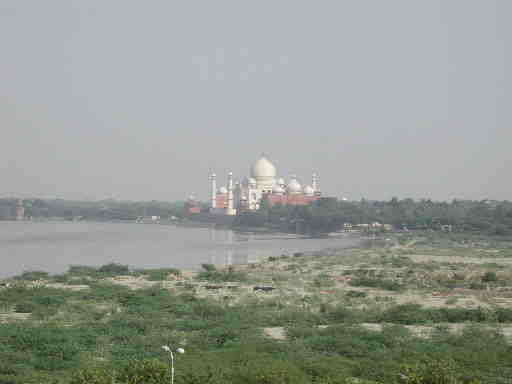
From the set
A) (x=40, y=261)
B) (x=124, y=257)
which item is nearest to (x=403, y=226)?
(x=124, y=257)

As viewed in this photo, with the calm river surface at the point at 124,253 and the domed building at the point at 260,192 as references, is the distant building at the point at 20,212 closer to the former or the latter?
the domed building at the point at 260,192

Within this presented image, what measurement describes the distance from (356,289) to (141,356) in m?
10.1

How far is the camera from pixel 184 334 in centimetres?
1014

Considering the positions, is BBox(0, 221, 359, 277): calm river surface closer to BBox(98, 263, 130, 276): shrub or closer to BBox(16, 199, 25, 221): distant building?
BBox(98, 263, 130, 276): shrub

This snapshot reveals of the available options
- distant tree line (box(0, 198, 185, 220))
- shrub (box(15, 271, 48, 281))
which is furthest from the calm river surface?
distant tree line (box(0, 198, 185, 220))

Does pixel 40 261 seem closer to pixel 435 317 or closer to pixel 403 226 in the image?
pixel 435 317

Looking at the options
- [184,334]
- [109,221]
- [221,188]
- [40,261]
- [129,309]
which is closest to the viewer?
[184,334]

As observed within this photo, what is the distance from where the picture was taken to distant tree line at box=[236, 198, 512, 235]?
169 ft

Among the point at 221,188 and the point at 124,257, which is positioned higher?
the point at 221,188

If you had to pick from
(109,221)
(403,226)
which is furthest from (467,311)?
(109,221)

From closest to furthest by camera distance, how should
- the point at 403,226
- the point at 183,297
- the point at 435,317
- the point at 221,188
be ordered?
the point at 435,317 → the point at 183,297 → the point at 403,226 → the point at 221,188

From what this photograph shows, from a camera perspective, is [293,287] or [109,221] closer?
[293,287]

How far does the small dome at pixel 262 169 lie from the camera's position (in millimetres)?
79938

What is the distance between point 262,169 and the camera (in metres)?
79.9
